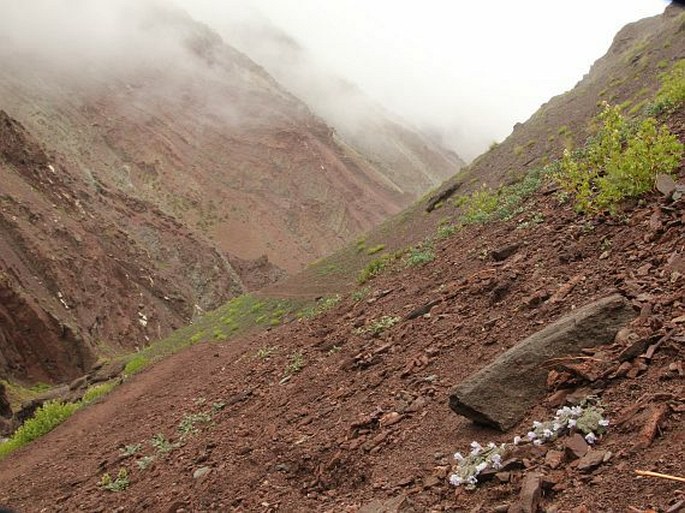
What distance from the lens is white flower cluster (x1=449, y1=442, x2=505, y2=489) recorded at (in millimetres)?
4164

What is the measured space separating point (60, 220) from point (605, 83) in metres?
30.5

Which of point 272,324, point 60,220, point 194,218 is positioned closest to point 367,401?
point 272,324

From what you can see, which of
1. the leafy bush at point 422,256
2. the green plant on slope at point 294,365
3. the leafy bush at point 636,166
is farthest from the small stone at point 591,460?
the leafy bush at point 422,256

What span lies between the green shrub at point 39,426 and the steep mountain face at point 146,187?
52.5 feet

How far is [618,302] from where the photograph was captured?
16.4 ft

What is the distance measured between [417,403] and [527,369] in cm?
133

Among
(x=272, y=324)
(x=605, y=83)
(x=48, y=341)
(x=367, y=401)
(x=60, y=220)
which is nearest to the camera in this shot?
(x=367, y=401)

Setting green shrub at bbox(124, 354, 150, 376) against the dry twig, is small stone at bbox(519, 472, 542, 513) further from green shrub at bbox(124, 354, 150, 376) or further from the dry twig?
green shrub at bbox(124, 354, 150, 376)

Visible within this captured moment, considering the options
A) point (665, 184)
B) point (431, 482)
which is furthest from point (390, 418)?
point (665, 184)

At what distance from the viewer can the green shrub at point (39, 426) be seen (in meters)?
14.1

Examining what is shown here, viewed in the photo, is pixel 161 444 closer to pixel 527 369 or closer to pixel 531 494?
pixel 527 369

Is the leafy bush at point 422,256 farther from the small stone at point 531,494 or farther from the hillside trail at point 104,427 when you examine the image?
the small stone at point 531,494

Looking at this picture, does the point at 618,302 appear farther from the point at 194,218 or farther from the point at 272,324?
the point at 194,218

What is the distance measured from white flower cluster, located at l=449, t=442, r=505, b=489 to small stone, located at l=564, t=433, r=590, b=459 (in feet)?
1.57
